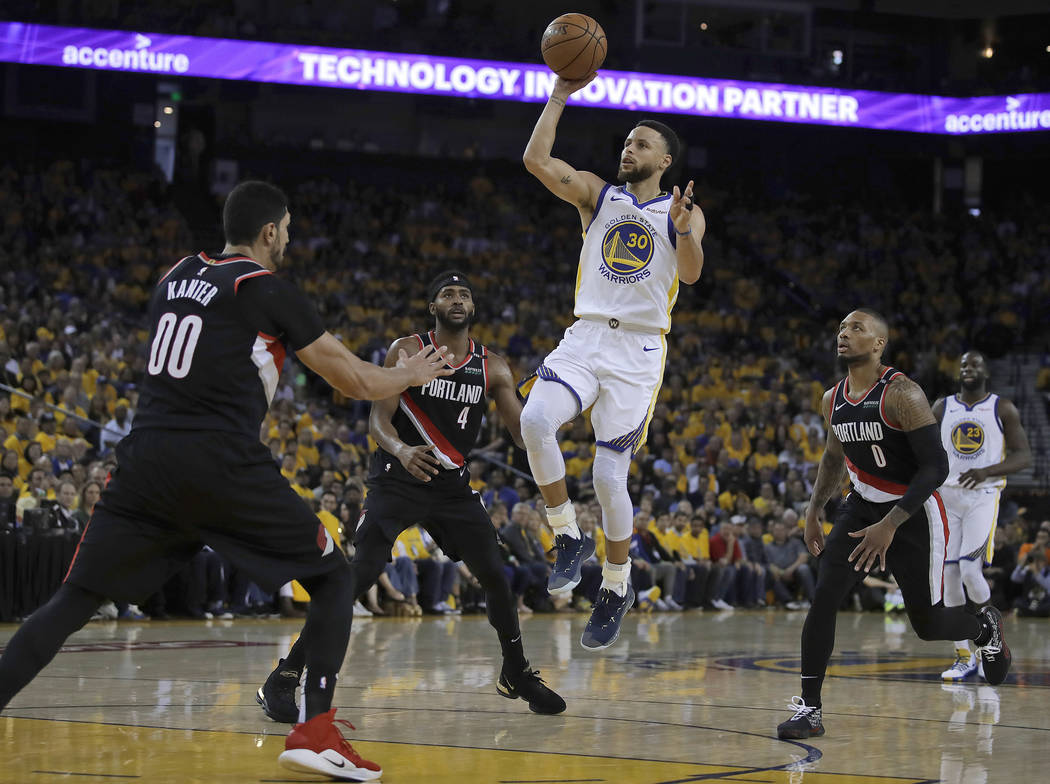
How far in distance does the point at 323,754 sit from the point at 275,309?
1671mm

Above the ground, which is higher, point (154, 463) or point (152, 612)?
point (154, 463)

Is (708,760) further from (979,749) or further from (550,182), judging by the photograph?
(550,182)

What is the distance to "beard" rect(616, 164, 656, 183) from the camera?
6955 millimetres

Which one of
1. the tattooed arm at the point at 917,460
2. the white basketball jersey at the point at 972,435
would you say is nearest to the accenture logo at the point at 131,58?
the white basketball jersey at the point at 972,435

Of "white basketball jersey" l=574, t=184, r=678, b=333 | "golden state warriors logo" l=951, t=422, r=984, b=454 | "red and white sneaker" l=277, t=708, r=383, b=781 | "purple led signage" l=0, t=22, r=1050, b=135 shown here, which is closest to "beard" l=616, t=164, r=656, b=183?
"white basketball jersey" l=574, t=184, r=678, b=333

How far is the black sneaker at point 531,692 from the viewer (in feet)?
23.5

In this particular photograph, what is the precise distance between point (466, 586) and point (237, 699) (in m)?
8.95

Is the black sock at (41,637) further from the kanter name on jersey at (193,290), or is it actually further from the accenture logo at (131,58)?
the accenture logo at (131,58)

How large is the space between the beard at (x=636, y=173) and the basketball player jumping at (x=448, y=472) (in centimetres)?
119

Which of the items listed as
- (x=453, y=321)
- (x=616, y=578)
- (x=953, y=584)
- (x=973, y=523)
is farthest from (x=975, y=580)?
(x=453, y=321)

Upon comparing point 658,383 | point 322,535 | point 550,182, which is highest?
point 550,182

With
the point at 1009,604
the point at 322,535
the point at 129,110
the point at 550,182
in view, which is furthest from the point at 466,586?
the point at 129,110

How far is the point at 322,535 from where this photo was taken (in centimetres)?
518

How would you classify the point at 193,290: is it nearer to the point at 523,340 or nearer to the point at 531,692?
the point at 531,692
